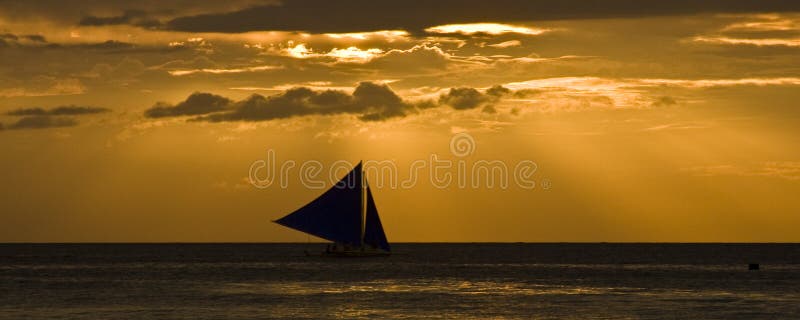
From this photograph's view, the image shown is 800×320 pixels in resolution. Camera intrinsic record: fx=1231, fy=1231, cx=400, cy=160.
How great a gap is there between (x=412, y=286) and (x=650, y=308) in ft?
86.1

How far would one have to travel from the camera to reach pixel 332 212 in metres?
119

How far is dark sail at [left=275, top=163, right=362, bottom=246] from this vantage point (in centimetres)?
11875

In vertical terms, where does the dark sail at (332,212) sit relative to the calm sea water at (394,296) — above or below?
above

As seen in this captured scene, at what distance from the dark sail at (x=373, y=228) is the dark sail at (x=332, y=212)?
1.29 metres

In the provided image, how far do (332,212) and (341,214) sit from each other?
104 cm

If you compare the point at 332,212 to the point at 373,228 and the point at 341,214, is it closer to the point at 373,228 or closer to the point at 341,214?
the point at 341,214

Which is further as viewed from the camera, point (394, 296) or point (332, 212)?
point (332, 212)

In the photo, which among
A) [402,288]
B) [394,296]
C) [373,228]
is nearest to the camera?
[394,296]

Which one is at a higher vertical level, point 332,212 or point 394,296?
point 332,212

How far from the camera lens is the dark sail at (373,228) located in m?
121

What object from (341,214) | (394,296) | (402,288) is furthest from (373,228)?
(394,296)

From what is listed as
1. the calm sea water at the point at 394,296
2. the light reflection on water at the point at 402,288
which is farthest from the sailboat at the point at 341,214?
the light reflection on water at the point at 402,288

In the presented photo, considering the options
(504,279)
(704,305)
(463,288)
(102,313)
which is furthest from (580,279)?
(102,313)

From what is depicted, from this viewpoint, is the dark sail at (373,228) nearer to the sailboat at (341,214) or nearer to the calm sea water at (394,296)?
the sailboat at (341,214)
